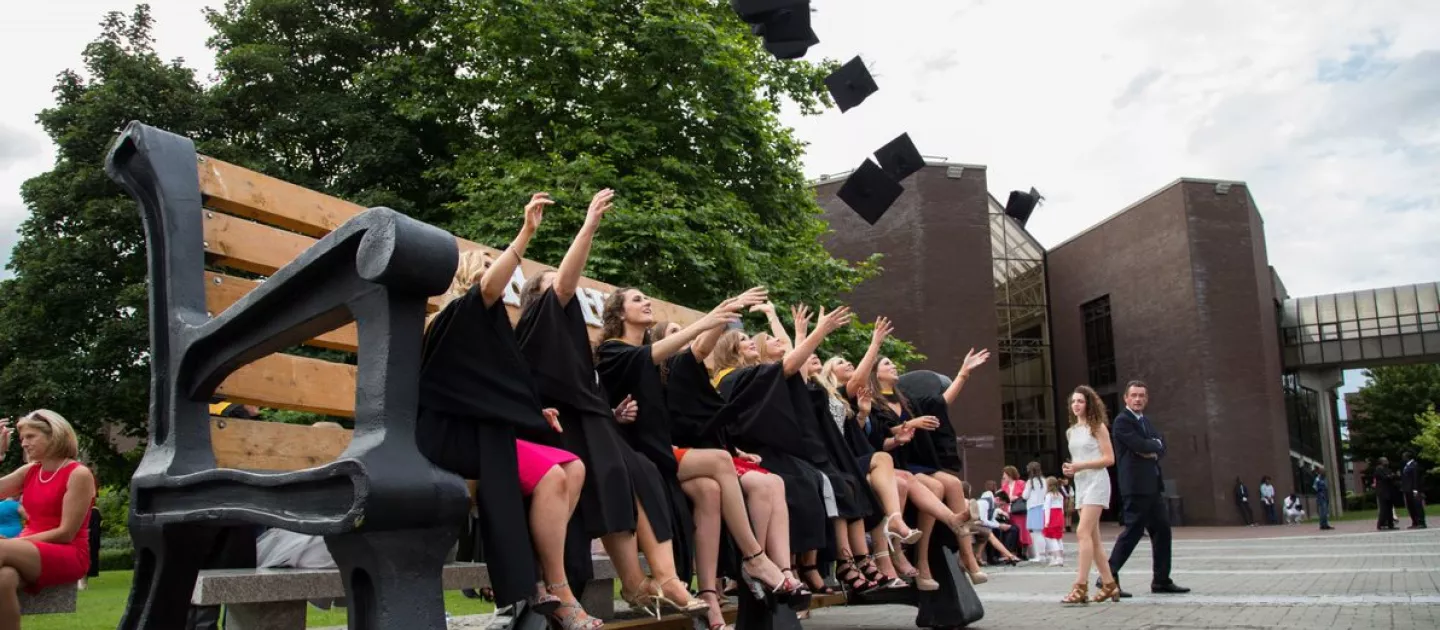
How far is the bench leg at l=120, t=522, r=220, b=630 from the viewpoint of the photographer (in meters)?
2.48

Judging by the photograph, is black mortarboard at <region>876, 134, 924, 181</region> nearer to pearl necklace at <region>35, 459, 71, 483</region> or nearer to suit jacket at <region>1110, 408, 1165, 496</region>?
suit jacket at <region>1110, 408, 1165, 496</region>

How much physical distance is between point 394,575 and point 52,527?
3922mm

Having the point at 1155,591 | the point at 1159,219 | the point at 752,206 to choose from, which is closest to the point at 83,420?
the point at 752,206

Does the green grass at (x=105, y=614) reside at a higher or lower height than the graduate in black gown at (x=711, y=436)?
lower

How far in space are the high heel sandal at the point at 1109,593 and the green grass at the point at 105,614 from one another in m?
5.38

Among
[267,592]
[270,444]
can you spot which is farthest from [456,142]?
Answer: [267,592]

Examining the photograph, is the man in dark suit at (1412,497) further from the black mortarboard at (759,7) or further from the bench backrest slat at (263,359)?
the bench backrest slat at (263,359)

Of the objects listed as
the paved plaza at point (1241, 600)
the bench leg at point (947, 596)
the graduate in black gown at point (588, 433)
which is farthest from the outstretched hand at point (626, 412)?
the paved plaza at point (1241, 600)

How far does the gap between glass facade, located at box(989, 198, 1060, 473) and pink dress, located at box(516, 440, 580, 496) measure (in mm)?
47470

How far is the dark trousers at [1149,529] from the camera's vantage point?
993cm

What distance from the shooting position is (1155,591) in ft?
33.2

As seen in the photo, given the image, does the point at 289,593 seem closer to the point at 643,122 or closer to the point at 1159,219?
the point at 643,122

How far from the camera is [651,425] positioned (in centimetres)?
472

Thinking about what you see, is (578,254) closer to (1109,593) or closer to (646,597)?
(646,597)
